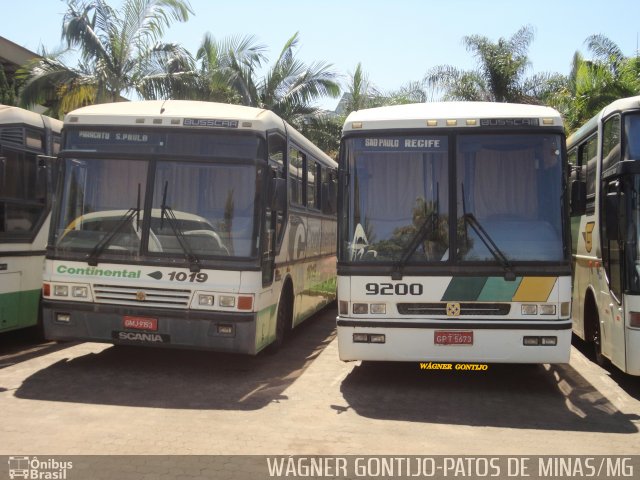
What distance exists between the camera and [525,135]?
8.06m

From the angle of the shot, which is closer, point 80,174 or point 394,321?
point 394,321

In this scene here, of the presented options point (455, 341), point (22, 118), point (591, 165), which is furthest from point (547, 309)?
point (22, 118)

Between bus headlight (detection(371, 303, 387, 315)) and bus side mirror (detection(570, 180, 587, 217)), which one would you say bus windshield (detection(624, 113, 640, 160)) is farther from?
bus headlight (detection(371, 303, 387, 315))

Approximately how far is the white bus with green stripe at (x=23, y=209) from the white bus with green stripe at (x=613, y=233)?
7220 mm

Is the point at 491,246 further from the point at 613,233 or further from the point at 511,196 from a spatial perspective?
the point at 613,233

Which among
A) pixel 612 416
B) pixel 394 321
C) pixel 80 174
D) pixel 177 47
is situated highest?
pixel 177 47

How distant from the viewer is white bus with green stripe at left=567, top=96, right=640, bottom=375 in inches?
306

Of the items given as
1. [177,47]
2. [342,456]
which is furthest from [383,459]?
[177,47]

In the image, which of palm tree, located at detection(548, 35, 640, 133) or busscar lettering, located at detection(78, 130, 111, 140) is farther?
palm tree, located at detection(548, 35, 640, 133)

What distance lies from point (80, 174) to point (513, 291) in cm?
519

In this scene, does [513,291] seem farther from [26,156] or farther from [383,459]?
[26,156]

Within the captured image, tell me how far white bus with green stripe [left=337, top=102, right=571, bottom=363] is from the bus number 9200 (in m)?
0.01

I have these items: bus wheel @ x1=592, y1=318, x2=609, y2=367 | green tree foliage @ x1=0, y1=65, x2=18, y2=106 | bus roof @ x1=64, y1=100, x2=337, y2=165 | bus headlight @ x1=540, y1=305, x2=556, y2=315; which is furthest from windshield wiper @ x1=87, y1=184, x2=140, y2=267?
green tree foliage @ x1=0, y1=65, x2=18, y2=106

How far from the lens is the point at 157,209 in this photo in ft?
27.6
